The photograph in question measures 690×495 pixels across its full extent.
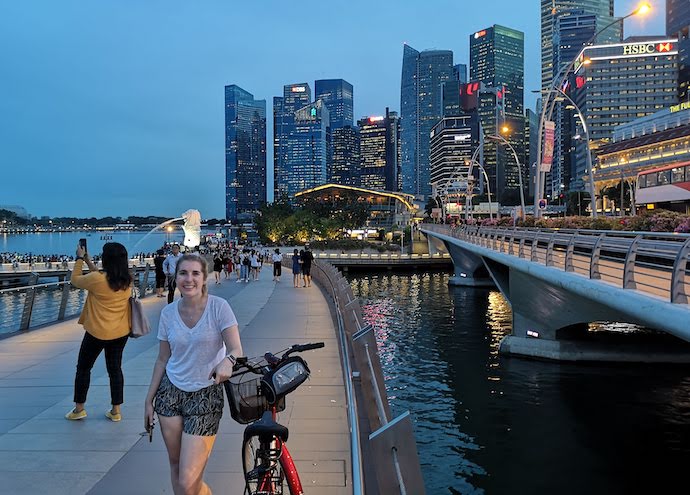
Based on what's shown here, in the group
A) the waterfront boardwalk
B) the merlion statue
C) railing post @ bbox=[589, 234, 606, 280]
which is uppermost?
the merlion statue

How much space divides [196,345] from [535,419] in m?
12.6

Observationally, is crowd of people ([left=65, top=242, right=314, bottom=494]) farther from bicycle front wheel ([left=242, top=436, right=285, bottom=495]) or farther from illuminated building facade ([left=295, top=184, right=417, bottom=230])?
illuminated building facade ([left=295, top=184, right=417, bottom=230])

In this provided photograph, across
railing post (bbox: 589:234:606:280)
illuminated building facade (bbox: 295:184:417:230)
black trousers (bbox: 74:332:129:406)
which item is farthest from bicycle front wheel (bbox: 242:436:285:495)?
illuminated building facade (bbox: 295:184:417:230)

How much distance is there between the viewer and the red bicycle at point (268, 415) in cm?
360

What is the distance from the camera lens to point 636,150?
103 metres

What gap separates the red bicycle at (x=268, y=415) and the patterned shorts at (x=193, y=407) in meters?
Result: 0.20

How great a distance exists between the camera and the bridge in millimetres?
10031

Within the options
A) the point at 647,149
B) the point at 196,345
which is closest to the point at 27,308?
the point at 196,345

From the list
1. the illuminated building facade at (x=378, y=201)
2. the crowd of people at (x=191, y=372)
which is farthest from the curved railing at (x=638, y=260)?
the illuminated building facade at (x=378, y=201)

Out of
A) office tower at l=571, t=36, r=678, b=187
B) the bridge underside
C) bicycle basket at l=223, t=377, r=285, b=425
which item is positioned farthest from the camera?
office tower at l=571, t=36, r=678, b=187

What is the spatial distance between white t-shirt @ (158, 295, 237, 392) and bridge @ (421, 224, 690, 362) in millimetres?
7048

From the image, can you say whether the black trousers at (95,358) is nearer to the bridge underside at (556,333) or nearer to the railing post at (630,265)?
the railing post at (630,265)

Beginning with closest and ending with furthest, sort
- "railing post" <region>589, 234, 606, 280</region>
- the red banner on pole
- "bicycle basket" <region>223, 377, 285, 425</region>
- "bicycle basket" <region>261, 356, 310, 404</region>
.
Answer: "bicycle basket" <region>261, 356, 310, 404</region> < "bicycle basket" <region>223, 377, 285, 425</region> < "railing post" <region>589, 234, 606, 280</region> < the red banner on pole

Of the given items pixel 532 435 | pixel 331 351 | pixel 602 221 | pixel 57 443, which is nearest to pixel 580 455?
pixel 532 435
